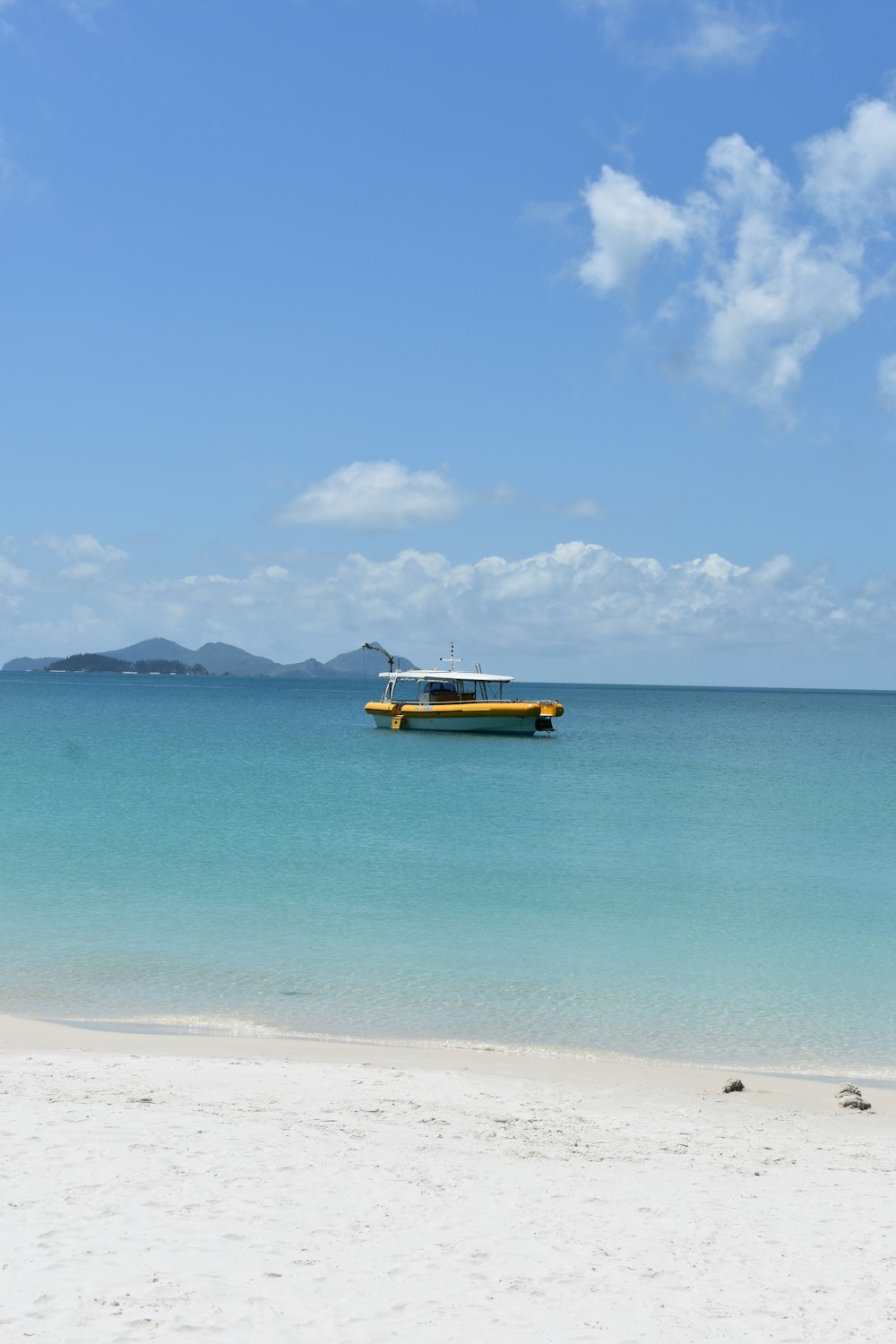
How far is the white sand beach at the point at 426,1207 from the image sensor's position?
525cm

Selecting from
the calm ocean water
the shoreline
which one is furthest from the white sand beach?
the calm ocean water

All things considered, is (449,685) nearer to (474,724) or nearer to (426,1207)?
(474,724)

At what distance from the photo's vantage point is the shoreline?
33.0 feet

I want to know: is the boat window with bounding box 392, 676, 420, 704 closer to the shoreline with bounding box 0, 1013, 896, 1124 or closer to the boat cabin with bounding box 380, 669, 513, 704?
the boat cabin with bounding box 380, 669, 513, 704

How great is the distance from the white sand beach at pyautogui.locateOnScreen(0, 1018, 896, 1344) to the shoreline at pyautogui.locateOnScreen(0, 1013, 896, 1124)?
10 cm

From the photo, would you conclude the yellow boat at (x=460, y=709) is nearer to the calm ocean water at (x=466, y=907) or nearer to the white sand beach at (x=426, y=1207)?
the calm ocean water at (x=466, y=907)

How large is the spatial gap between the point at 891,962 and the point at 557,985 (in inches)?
202

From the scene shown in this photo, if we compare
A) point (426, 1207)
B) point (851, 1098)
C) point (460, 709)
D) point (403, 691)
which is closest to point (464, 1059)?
point (851, 1098)

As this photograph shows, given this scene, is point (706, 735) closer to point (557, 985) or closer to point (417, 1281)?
point (557, 985)

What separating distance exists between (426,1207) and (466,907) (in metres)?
11.8

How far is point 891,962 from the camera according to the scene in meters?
15.3

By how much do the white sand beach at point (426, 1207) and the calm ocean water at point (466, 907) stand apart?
8.00 ft

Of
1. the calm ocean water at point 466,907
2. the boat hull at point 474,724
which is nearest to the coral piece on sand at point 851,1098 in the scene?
the calm ocean water at point 466,907

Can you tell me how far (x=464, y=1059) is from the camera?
10.8 m
